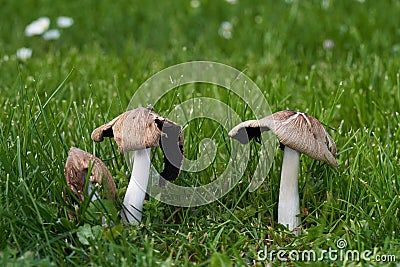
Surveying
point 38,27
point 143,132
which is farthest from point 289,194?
point 38,27

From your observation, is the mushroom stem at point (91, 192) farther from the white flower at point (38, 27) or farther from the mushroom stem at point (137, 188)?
the white flower at point (38, 27)

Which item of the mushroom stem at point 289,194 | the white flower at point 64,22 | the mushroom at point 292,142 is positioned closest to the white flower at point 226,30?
the white flower at point 64,22

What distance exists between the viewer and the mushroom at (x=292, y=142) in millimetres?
2367

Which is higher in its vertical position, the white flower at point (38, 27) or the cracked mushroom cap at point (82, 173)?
the white flower at point (38, 27)

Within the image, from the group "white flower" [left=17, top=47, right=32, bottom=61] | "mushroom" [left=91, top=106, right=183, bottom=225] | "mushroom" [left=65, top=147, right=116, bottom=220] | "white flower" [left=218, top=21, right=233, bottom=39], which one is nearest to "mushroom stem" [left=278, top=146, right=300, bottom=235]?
"mushroom" [left=91, top=106, right=183, bottom=225]

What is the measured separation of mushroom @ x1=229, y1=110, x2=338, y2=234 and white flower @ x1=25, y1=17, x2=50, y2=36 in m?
3.72

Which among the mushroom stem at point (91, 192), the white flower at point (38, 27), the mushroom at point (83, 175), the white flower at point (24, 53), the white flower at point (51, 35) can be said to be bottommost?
the mushroom stem at point (91, 192)

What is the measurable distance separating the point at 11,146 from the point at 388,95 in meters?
2.39

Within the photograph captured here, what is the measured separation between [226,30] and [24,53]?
1863 millimetres

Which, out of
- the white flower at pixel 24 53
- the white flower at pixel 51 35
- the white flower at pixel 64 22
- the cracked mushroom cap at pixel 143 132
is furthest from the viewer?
the white flower at pixel 64 22

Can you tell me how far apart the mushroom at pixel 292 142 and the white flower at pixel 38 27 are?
372cm

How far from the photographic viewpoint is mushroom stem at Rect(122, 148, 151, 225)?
2.48 meters

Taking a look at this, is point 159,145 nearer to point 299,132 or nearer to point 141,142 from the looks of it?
point 141,142

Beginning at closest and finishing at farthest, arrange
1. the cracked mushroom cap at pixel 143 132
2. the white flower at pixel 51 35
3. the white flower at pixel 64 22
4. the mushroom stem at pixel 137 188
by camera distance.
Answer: the cracked mushroom cap at pixel 143 132, the mushroom stem at pixel 137 188, the white flower at pixel 51 35, the white flower at pixel 64 22
